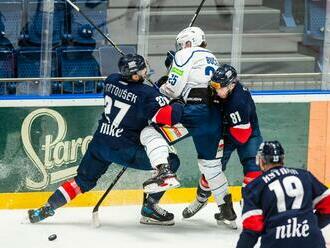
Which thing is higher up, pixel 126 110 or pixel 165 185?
pixel 126 110

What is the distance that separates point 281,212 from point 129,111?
6.65 feet

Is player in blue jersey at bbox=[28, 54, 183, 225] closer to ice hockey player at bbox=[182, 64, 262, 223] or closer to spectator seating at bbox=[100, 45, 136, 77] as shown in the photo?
ice hockey player at bbox=[182, 64, 262, 223]

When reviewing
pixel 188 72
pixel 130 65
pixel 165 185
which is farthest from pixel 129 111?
pixel 165 185

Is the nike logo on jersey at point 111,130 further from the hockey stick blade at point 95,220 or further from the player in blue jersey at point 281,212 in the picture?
the player in blue jersey at point 281,212

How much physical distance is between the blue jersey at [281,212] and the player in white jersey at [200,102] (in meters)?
1.72

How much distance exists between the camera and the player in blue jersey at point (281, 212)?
15.3 feet

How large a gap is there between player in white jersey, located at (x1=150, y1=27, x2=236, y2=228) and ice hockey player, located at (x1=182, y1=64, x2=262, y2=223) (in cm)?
9

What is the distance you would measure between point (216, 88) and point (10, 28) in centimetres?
186

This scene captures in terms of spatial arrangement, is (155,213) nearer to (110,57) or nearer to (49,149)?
(49,149)

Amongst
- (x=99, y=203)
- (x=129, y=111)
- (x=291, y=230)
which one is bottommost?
(x=99, y=203)

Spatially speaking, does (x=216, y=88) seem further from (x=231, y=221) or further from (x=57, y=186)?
(x=57, y=186)

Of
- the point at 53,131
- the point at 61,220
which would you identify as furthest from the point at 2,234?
the point at 53,131

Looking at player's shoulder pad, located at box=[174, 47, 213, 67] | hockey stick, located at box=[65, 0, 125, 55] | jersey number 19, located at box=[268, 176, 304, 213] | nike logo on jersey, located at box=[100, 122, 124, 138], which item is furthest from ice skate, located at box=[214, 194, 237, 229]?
jersey number 19, located at box=[268, 176, 304, 213]

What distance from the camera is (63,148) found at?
7332 mm
